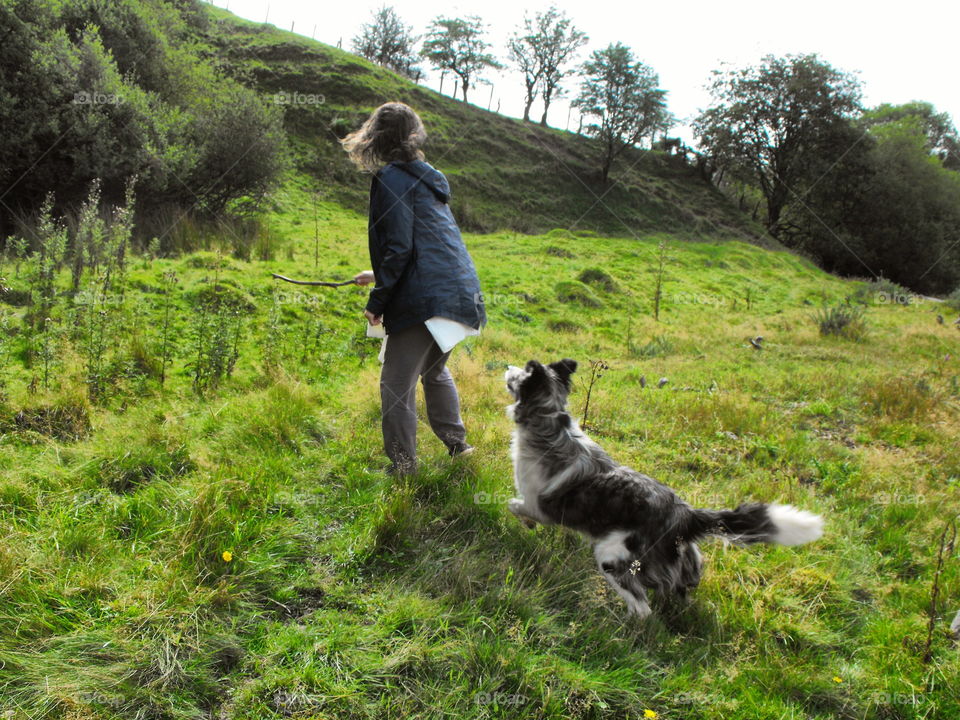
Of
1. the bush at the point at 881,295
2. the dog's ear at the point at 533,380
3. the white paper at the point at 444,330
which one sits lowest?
the dog's ear at the point at 533,380

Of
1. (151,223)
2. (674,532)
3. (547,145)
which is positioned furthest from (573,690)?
(547,145)

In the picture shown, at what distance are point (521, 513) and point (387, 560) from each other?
94cm

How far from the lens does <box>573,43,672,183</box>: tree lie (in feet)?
121

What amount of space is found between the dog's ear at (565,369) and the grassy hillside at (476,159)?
20.3 m

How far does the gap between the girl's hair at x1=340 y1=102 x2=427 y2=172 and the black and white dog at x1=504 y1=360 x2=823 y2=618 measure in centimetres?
169

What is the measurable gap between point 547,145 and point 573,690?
140 feet

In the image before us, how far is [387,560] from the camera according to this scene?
3.09 meters

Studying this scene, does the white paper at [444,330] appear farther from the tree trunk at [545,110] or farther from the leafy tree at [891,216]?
the tree trunk at [545,110]

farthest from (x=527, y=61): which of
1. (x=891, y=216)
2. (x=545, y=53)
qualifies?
(x=891, y=216)

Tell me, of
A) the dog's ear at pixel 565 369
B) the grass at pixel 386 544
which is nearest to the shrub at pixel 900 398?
the grass at pixel 386 544

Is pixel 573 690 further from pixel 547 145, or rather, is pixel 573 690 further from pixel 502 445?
pixel 547 145

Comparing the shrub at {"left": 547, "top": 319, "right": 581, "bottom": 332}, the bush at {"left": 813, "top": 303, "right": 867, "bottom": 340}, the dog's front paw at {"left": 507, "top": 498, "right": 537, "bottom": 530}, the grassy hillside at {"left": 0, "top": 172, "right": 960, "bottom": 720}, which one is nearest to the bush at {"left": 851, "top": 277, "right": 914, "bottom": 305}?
the bush at {"left": 813, "top": 303, "right": 867, "bottom": 340}

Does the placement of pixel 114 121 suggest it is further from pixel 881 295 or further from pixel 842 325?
pixel 881 295

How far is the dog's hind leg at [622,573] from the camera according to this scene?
2895mm
